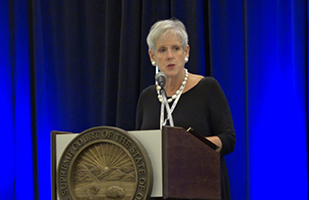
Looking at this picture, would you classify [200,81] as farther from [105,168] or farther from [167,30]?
[105,168]

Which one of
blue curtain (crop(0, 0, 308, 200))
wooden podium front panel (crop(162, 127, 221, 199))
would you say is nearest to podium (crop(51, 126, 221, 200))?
wooden podium front panel (crop(162, 127, 221, 199))

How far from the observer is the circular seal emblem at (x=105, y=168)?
62.7 inches

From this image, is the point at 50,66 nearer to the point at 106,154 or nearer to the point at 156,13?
the point at 156,13

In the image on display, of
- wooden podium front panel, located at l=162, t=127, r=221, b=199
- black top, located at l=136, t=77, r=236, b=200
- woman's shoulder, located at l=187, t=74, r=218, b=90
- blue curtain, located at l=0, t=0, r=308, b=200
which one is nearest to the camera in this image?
wooden podium front panel, located at l=162, t=127, r=221, b=199

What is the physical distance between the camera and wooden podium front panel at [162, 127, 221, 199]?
1540 mm

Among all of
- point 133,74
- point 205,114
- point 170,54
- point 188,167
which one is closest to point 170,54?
point 170,54

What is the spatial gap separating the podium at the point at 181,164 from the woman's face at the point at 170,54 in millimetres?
607

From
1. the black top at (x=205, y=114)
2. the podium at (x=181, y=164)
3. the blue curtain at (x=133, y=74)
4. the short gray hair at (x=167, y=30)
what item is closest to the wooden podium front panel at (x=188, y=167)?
the podium at (x=181, y=164)

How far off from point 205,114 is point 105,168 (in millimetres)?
669

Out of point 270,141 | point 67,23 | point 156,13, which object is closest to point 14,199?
point 67,23

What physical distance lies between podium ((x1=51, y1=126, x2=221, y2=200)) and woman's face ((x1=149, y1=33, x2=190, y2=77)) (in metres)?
0.61

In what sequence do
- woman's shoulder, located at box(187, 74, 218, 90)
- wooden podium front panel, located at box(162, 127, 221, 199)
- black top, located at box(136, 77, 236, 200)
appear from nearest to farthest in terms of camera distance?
wooden podium front panel, located at box(162, 127, 221, 199) < black top, located at box(136, 77, 236, 200) < woman's shoulder, located at box(187, 74, 218, 90)

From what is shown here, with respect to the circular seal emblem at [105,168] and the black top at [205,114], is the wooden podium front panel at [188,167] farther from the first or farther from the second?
the black top at [205,114]

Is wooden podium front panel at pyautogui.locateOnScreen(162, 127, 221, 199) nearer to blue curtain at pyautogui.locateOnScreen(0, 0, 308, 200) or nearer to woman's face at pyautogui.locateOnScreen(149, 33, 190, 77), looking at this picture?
woman's face at pyautogui.locateOnScreen(149, 33, 190, 77)
